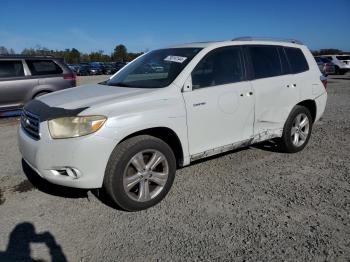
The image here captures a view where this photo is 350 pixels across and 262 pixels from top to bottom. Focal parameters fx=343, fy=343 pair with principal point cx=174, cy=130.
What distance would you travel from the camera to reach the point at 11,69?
9.15m

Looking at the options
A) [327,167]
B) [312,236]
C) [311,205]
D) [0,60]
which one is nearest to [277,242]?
[312,236]

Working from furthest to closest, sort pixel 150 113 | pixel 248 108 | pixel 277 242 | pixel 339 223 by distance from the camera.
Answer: pixel 248 108
pixel 150 113
pixel 339 223
pixel 277 242

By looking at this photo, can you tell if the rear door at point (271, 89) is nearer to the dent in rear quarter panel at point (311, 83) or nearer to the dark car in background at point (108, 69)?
the dent in rear quarter panel at point (311, 83)

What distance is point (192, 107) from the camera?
391 cm

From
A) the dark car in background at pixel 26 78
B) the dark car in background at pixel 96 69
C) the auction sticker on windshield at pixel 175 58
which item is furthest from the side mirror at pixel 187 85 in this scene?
the dark car in background at pixel 96 69

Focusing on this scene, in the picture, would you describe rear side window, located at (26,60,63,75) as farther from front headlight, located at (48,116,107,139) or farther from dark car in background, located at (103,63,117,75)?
dark car in background, located at (103,63,117,75)

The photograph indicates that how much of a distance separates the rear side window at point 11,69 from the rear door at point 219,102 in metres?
6.74

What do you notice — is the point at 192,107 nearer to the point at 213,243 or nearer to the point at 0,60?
the point at 213,243

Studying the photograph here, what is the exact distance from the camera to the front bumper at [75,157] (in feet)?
10.7

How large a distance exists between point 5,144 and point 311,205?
5526 mm

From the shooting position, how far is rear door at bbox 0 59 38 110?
8906 mm

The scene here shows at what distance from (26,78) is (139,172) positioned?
6857 millimetres

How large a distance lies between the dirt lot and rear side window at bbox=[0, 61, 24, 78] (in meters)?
4.80

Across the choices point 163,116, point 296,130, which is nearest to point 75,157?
point 163,116
